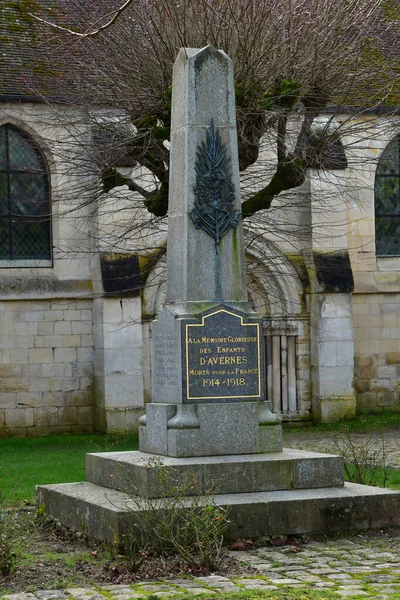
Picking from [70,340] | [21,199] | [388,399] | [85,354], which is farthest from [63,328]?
[388,399]

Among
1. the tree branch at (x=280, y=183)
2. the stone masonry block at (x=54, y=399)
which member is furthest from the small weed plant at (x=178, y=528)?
the stone masonry block at (x=54, y=399)

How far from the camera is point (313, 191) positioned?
64.5ft

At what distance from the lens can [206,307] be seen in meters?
9.31

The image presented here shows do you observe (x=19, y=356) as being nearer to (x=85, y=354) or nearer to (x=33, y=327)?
(x=33, y=327)

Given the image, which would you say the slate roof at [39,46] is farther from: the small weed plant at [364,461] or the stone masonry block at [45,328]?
the small weed plant at [364,461]

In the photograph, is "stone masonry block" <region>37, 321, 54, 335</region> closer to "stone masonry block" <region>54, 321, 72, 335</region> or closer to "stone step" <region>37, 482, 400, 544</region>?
"stone masonry block" <region>54, 321, 72, 335</region>

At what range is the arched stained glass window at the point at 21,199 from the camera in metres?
20.4

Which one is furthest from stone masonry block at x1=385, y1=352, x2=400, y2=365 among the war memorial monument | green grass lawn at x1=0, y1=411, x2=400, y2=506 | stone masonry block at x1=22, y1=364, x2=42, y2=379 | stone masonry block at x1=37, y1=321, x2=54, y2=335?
the war memorial monument

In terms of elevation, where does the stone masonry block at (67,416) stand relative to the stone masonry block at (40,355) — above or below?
below

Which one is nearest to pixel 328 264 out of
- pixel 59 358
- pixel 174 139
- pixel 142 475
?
pixel 59 358

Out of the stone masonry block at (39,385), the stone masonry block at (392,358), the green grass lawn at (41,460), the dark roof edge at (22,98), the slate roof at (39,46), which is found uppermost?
the slate roof at (39,46)

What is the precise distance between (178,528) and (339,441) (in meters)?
9.53

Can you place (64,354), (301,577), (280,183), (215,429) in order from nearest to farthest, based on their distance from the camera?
(301,577)
(215,429)
(280,183)
(64,354)

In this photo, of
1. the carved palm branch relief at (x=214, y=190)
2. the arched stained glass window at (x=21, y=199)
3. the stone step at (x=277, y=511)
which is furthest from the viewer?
the arched stained glass window at (x=21, y=199)
